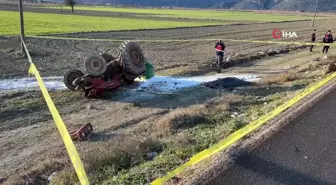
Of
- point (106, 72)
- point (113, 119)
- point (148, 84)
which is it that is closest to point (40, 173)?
point (113, 119)

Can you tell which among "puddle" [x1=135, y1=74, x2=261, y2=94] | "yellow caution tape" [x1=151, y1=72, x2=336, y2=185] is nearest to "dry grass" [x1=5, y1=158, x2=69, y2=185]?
"yellow caution tape" [x1=151, y1=72, x2=336, y2=185]

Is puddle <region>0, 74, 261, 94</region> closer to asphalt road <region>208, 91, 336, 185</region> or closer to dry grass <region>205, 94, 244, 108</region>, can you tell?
dry grass <region>205, 94, 244, 108</region>

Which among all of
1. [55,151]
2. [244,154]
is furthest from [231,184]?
[55,151]

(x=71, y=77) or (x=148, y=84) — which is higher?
(x=71, y=77)

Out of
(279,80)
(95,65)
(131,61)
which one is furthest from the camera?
(279,80)

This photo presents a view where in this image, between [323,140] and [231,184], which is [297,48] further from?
[231,184]

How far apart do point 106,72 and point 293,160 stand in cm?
833

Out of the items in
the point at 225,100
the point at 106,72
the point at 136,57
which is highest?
the point at 136,57

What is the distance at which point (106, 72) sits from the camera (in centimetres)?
1357

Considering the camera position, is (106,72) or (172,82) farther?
(172,82)

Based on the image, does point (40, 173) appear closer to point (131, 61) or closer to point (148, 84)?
point (131, 61)

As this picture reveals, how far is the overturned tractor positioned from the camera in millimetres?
13039

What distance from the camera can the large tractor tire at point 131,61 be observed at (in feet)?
45.3

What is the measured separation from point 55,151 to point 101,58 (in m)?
4.83
